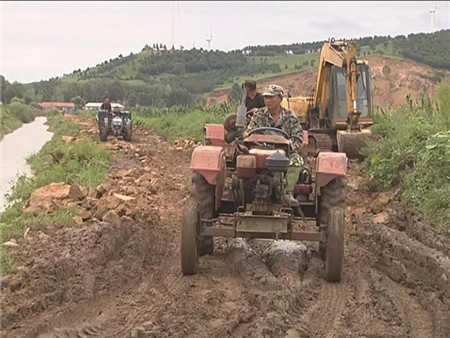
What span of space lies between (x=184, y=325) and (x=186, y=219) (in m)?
1.75

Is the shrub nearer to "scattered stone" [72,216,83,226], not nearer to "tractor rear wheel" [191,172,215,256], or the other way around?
"scattered stone" [72,216,83,226]

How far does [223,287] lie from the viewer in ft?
20.4

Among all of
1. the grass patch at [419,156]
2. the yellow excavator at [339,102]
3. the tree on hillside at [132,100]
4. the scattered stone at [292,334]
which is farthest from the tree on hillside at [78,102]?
the scattered stone at [292,334]

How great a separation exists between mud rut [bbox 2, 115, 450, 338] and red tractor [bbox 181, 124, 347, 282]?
35 cm

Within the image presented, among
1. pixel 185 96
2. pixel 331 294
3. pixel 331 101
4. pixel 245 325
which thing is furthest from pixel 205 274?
pixel 185 96

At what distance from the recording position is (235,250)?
7.69 meters

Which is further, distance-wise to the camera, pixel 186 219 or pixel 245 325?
pixel 186 219

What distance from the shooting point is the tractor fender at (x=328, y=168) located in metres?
6.91

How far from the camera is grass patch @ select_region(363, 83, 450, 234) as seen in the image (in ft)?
29.0

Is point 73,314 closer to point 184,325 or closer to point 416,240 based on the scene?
point 184,325

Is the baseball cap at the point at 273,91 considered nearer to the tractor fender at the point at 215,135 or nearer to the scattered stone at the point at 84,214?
→ the tractor fender at the point at 215,135

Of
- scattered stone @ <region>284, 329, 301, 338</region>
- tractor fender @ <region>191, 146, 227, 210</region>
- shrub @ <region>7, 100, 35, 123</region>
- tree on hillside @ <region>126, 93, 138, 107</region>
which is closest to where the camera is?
scattered stone @ <region>284, 329, 301, 338</region>

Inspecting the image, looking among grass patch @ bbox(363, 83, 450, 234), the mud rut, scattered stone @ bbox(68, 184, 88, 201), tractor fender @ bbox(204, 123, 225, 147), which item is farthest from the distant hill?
the mud rut

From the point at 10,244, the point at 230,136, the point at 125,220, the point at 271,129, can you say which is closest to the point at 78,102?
the point at 230,136
